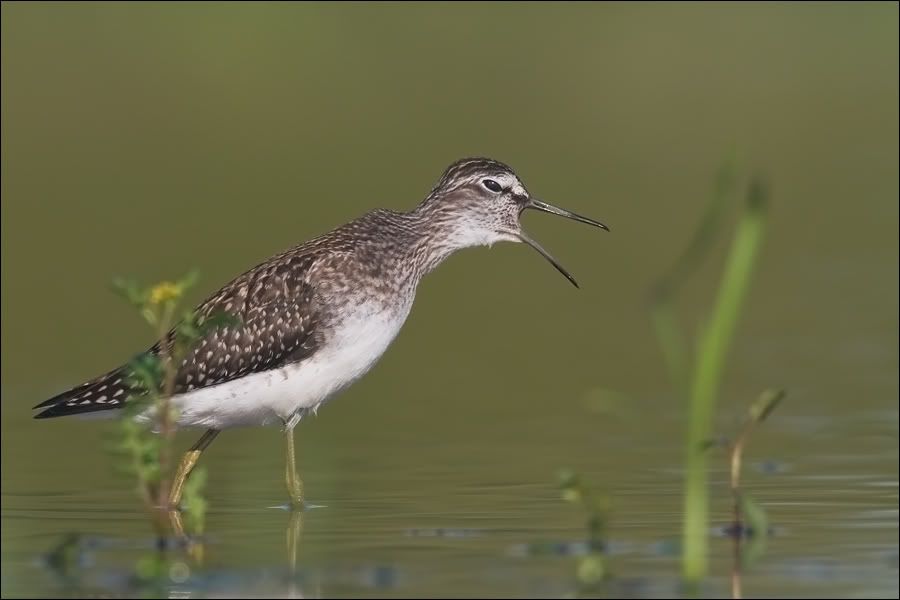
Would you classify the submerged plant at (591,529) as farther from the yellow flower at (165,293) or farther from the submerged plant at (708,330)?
the yellow flower at (165,293)

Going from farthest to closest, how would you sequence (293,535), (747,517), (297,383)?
1. (297,383)
2. (293,535)
3. (747,517)

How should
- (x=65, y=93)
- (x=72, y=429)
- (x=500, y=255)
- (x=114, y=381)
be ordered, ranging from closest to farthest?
1. (x=114, y=381)
2. (x=72, y=429)
3. (x=500, y=255)
4. (x=65, y=93)

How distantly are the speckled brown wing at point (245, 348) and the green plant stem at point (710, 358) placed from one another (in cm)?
456

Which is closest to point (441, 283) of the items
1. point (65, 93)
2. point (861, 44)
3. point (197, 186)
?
point (197, 186)

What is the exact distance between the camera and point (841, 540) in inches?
429

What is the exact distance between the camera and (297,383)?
13.5m

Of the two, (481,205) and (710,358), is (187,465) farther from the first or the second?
(710,358)

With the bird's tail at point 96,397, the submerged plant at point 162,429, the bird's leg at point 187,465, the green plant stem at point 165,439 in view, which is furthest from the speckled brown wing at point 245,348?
the green plant stem at point 165,439

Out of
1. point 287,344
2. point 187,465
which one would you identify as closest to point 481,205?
point 287,344

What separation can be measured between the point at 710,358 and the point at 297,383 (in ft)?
15.9

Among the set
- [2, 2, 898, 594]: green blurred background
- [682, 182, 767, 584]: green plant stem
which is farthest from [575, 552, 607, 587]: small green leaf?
[2, 2, 898, 594]: green blurred background

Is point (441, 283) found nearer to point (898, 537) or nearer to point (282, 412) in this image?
point (282, 412)

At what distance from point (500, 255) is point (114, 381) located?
49.7 feet

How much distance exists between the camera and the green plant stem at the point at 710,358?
8836 mm
